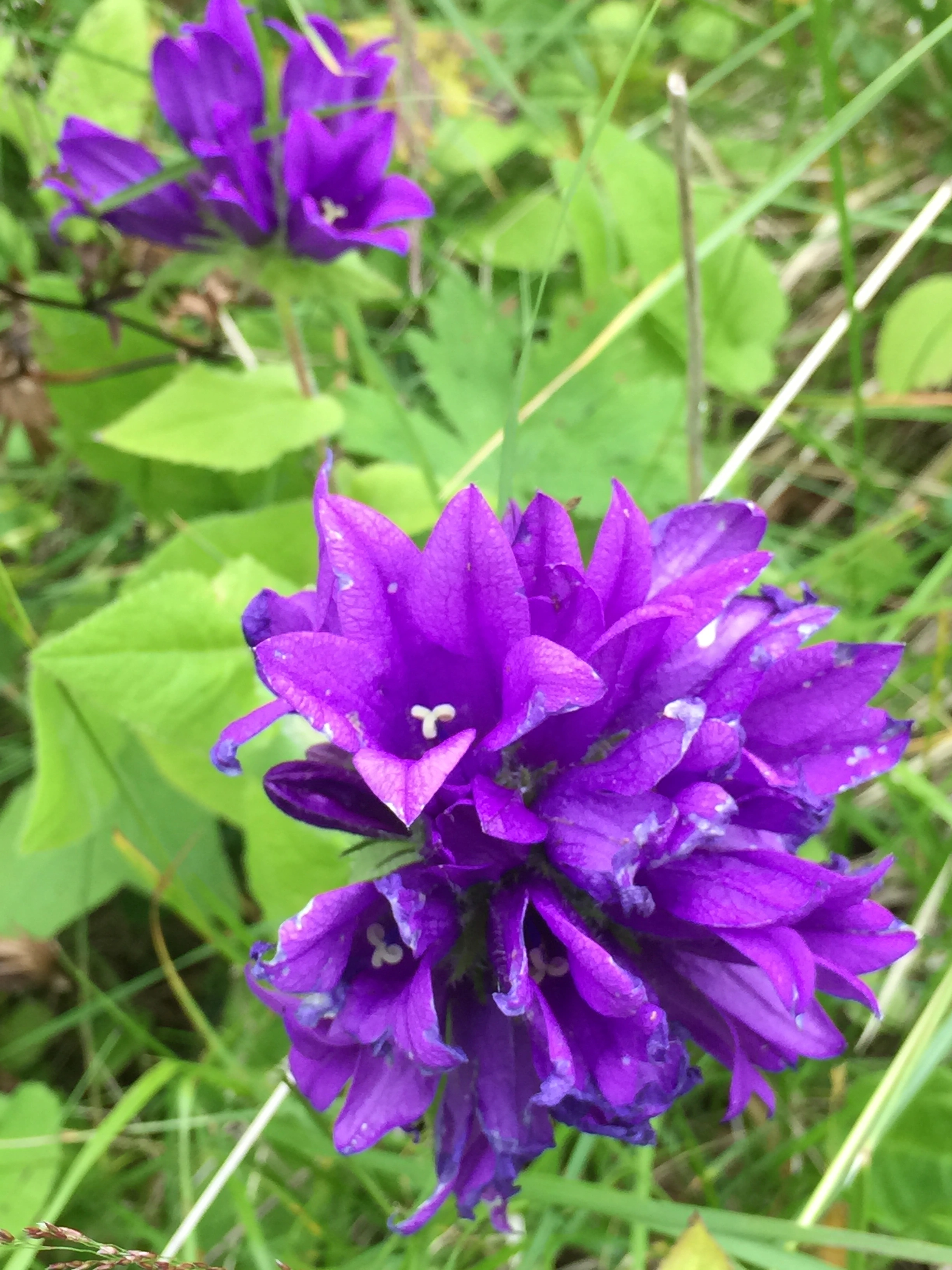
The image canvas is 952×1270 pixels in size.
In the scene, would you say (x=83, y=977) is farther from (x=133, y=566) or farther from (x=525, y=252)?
(x=525, y=252)

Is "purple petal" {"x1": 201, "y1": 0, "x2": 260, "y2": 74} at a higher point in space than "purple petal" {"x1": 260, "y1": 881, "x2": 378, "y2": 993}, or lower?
higher

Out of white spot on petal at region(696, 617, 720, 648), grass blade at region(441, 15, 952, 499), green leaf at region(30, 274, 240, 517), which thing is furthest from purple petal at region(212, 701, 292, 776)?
green leaf at region(30, 274, 240, 517)

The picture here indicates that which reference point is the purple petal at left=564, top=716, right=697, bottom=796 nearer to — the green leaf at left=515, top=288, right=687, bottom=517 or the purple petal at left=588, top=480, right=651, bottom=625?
the purple petal at left=588, top=480, right=651, bottom=625

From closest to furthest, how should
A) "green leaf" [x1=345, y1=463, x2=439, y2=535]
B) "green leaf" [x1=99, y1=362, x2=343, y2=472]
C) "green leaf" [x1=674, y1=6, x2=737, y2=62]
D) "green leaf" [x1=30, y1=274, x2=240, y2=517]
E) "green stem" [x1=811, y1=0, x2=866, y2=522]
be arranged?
"green stem" [x1=811, y1=0, x2=866, y2=522] → "green leaf" [x1=99, y1=362, x2=343, y2=472] → "green leaf" [x1=345, y1=463, x2=439, y2=535] → "green leaf" [x1=30, y1=274, x2=240, y2=517] → "green leaf" [x1=674, y1=6, x2=737, y2=62]

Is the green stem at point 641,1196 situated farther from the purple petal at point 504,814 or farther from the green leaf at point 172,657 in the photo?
the green leaf at point 172,657

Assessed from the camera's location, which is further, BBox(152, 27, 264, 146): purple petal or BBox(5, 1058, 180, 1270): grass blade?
BBox(152, 27, 264, 146): purple petal

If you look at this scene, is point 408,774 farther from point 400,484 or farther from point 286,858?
point 400,484
